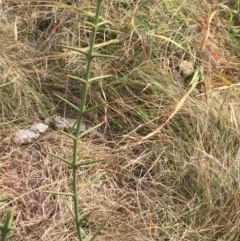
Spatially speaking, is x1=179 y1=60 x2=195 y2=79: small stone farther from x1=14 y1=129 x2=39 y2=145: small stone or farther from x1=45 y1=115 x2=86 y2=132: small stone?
x1=14 y1=129 x2=39 y2=145: small stone

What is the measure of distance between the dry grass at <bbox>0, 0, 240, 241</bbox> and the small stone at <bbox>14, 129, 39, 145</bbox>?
0.02 m

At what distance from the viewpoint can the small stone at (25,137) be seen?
182 centimetres

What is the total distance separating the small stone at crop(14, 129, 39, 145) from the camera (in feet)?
5.97

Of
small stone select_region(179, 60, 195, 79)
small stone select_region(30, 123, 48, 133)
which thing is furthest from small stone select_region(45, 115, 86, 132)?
small stone select_region(179, 60, 195, 79)

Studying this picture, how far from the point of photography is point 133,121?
1888 mm

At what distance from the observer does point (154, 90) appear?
1.94 metres

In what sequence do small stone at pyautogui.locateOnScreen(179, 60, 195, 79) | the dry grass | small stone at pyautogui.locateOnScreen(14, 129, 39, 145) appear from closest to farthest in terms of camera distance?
the dry grass → small stone at pyautogui.locateOnScreen(14, 129, 39, 145) → small stone at pyautogui.locateOnScreen(179, 60, 195, 79)

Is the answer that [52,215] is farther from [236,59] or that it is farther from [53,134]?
[236,59]

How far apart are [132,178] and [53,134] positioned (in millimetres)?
312

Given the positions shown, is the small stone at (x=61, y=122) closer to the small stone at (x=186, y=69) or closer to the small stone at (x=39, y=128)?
the small stone at (x=39, y=128)

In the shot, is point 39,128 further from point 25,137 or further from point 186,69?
point 186,69

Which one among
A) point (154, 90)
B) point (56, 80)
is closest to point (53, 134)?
point (56, 80)

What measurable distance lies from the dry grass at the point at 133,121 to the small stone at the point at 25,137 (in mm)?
21

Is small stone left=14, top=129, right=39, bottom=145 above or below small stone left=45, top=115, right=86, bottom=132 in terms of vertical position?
below
